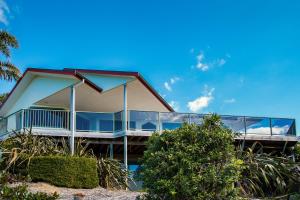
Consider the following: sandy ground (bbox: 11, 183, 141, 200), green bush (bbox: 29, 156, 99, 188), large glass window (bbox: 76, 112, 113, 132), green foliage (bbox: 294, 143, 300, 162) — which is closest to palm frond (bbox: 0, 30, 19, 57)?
large glass window (bbox: 76, 112, 113, 132)

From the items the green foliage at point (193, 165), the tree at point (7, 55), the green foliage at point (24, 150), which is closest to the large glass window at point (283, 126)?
the green foliage at point (24, 150)

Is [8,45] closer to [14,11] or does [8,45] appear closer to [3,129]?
[3,129]

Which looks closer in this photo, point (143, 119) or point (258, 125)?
point (143, 119)

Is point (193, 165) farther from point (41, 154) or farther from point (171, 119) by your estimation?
point (171, 119)

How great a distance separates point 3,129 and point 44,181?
30.8 feet

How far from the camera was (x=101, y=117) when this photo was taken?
23.5 metres

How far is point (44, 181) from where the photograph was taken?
17.0 m

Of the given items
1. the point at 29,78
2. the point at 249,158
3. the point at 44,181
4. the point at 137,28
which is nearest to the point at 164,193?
the point at 249,158

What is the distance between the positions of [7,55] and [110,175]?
648 inches

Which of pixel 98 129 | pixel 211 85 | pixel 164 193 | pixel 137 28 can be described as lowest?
pixel 164 193

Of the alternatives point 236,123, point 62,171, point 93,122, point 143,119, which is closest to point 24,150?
point 62,171

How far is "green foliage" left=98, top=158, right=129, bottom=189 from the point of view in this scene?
18.4m

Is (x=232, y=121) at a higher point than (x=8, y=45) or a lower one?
lower

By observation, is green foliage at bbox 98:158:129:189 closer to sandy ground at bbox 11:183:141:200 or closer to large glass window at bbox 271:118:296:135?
sandy ground at bbox 11:183:141:200
